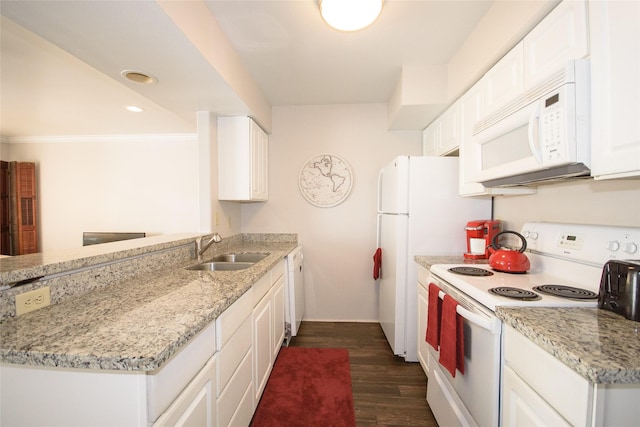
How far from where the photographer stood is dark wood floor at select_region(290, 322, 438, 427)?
1630 mm

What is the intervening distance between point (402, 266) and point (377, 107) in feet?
6.20

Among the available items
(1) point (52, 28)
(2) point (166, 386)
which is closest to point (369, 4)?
(1) point (52, 28)

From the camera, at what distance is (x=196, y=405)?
90cm

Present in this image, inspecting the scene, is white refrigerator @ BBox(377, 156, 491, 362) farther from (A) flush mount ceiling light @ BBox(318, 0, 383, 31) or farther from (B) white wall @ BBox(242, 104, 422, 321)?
(A) flush mount ceiling light @ BBox(318, 0, 383, 31)

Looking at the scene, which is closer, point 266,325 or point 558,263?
point 558,263

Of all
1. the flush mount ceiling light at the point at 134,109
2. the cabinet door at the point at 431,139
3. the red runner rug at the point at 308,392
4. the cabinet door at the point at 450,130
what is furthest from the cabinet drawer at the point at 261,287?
the flush mount ceiling light at the point at 134,109

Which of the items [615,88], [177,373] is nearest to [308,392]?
[177,373]

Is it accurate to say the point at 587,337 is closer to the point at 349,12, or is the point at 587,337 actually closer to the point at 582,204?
the point at 582,204

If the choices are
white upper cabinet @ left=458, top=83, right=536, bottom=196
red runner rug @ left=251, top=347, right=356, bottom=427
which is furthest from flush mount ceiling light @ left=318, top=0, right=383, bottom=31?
red runner rug @ left=251, top=347, right=356, bottom=427

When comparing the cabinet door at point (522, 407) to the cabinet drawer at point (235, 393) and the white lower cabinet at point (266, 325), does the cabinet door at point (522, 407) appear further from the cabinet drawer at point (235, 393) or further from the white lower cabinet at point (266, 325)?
the white lower cabinet at point (266, 325)

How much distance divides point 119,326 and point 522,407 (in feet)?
A: 4.52

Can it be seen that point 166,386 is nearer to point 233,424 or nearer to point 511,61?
point 233,424

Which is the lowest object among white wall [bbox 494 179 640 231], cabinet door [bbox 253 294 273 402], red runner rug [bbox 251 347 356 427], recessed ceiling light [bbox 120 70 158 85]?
red runner rug [bbox 251 347 356 427]

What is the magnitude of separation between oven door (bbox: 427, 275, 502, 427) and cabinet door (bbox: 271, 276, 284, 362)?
3.94 ft
